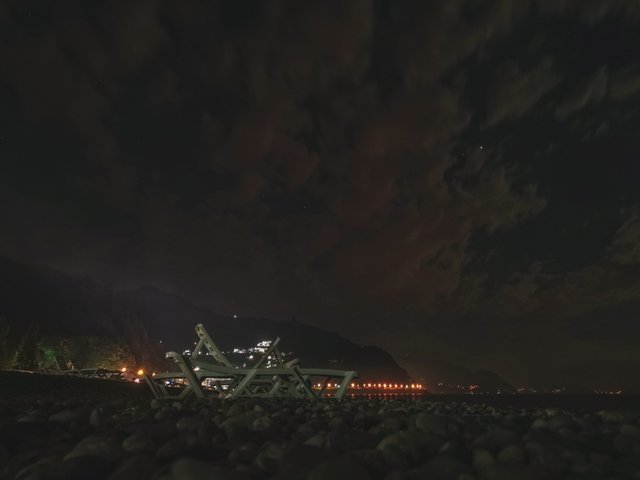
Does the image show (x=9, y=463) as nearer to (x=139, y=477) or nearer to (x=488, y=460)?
(x=139, y=477)

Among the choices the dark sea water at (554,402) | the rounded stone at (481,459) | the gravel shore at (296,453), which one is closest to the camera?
the gravel shore at (296,453)

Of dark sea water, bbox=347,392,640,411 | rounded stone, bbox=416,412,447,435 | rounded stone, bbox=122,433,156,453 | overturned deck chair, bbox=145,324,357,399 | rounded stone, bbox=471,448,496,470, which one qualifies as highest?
dark sea water, bbox=347,392,640,411

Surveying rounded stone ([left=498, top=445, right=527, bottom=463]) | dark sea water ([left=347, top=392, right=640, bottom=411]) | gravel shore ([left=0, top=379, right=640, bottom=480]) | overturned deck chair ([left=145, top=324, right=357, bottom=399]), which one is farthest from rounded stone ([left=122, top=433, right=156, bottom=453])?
dark sea water ([left=347, top=392, right=640, bottom=411])

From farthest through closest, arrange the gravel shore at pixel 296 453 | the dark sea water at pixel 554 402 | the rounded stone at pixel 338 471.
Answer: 1. the dark sea water at pixel 554 402
2. the gravel shore at pixel 296 453
3. the rounded stone at pixel 338 471

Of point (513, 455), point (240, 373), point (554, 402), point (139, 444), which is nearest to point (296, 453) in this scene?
point (139, 444)

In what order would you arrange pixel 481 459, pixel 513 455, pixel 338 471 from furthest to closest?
pixel 513 455 → pixel 481 459 → pixel 338 471

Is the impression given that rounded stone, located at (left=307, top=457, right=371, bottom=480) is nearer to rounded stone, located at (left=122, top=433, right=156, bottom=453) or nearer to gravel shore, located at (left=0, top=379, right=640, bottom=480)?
gravel shore, located at (left=0, top=379, right=640, bottom=480)

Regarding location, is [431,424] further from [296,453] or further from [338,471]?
[338,471]

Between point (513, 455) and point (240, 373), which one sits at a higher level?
point (240, 373)

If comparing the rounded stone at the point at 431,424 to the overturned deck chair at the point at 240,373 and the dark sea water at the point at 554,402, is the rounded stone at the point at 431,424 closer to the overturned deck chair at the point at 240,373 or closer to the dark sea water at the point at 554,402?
the overturned deck chair at the point at 240,373

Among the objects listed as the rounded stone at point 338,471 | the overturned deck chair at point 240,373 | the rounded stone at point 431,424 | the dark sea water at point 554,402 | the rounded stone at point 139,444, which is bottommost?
the rounded stone at point 338,471

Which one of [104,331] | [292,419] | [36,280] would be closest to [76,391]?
[292,419]

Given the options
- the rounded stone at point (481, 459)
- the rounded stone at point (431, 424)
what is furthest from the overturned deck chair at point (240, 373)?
the rounded stone at point (481, 459)

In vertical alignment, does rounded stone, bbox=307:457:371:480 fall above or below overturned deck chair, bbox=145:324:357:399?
below
